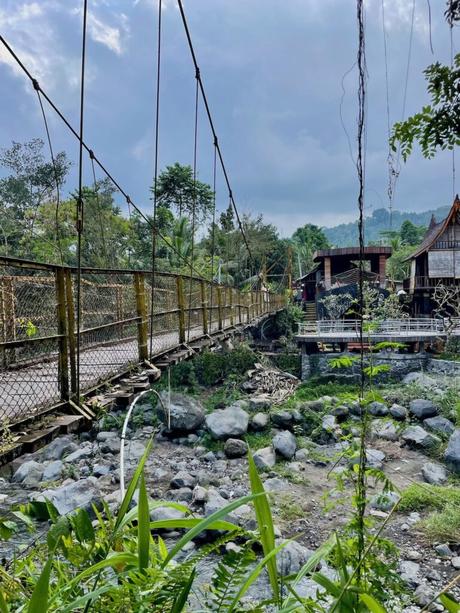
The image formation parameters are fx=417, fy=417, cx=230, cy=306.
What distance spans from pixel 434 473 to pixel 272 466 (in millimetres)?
2293

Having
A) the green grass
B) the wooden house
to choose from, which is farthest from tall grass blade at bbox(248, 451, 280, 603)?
the wooden house

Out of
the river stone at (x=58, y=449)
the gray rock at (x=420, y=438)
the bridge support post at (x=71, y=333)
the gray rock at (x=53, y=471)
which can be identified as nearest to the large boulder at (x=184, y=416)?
the river stone at (x=58, y=449)

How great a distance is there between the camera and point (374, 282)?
535 inches

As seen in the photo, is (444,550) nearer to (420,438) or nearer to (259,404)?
(420,438)

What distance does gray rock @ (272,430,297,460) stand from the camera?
668cm

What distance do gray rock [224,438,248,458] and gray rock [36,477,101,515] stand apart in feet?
7.34

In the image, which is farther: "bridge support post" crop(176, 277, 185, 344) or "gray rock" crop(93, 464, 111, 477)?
"gray rock" crop(93, 464, 111, 477)

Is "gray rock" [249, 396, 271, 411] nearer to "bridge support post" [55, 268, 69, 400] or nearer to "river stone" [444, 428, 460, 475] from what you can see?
"river stone" [444, 428, 460, 475]

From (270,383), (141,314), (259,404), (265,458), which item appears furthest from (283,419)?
(141,314)

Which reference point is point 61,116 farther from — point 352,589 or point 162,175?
point 162,175

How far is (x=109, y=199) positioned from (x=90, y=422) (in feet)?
42.0

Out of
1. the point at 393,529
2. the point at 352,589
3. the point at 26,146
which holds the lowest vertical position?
the point at 393,529

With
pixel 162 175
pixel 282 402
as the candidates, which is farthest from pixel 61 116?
pixel 162 175

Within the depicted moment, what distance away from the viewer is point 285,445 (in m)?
6.76
